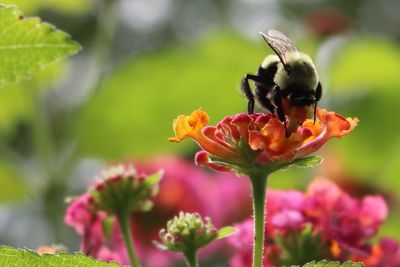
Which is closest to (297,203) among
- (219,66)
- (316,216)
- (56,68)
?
(316,216)

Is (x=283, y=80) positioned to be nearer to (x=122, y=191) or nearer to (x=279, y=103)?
(x=279, y=103)

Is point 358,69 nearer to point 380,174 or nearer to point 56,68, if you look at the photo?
point 380,174

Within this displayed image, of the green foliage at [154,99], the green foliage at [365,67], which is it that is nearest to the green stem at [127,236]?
the green foliage at [154,99]

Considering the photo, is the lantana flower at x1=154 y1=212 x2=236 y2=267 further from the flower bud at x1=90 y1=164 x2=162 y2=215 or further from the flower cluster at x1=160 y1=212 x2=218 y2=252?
the flower bud at x1=90 y1=164 x2=162 y2=215

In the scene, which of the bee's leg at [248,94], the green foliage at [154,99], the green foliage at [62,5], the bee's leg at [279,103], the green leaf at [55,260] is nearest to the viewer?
the green leaf at [55,260]

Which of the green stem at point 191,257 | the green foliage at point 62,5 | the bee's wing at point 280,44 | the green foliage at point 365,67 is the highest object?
the green foliage at point 365,67

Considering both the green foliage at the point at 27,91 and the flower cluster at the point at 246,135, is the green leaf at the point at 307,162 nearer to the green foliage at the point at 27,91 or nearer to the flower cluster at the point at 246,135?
the flower cluster at the point at 246,135
